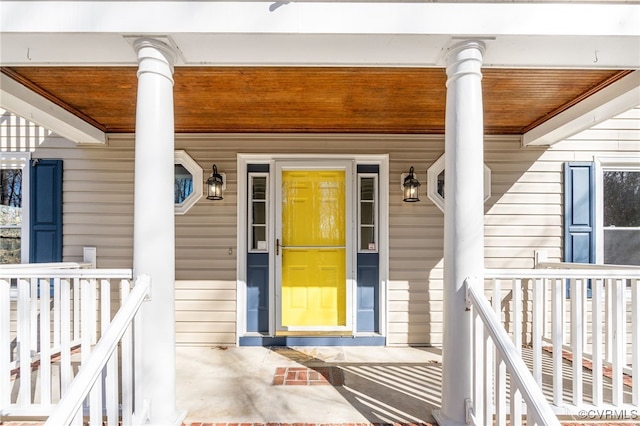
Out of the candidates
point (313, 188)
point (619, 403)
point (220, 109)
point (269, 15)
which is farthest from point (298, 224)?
point (619, 403)

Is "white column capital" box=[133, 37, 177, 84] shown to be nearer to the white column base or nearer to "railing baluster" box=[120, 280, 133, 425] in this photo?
"railing baluster" box=[120, 280, 133, 425]

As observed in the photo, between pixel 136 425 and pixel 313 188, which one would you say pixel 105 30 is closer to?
pixel 136 425

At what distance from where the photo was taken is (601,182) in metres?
4.03

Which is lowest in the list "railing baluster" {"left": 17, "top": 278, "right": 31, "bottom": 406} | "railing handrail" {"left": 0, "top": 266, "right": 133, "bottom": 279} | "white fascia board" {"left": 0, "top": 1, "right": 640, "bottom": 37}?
"railing baluster" {"left": 17, "top": 278, "right": 31, "bottom": 406}

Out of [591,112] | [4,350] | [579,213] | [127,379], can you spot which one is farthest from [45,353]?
[579,213]

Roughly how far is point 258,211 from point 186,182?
2.86ft

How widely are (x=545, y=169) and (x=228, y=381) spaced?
13.0ft

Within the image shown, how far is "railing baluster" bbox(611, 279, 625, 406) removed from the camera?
7.57 feet

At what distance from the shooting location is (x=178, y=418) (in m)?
2.23

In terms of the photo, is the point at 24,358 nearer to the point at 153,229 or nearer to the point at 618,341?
the point at 153,229

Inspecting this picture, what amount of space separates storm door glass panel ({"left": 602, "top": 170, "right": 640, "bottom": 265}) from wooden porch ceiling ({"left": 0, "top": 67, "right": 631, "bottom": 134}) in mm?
1276

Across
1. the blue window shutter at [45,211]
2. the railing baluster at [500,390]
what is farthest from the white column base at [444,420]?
the blue window shutter at [45,211]

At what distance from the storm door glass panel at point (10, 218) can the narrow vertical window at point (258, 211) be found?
101 inches

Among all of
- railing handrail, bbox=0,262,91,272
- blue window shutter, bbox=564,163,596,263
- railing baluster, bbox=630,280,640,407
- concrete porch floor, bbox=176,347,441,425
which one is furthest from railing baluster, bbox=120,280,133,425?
blue window shutter, bbox=564,163,596,263
